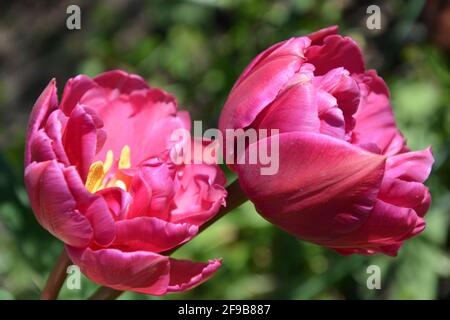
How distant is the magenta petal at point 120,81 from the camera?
0.98m

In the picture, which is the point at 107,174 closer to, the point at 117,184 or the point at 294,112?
the point at 117,184

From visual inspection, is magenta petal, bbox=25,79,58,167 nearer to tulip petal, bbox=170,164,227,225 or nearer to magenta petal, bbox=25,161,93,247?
magenta petal, bbox=25,161,93,247

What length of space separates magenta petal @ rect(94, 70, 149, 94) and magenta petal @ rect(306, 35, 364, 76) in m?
0.24

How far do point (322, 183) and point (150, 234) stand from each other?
0.18m

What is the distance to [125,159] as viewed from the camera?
95cm

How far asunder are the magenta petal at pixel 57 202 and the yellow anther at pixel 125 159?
16 cm

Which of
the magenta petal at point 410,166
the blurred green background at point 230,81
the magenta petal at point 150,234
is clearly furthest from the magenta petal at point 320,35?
the blurred green background at point 230,81

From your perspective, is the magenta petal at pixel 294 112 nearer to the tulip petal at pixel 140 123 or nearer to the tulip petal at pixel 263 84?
the tulip petal at pixel 263 84

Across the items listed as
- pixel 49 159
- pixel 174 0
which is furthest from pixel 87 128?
pixel 174 0

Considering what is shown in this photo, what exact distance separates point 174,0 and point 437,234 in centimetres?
94

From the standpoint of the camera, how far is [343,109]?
2.82 feet
